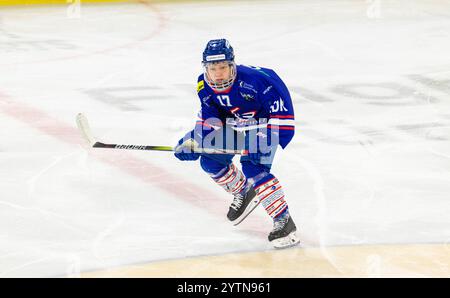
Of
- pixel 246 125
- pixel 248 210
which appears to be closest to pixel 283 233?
pixel 248 210

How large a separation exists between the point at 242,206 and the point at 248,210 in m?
0.05

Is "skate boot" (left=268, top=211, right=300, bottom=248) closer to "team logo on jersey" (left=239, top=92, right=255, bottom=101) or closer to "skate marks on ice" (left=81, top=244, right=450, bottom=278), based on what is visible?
"skate marks on ice" (left=81, top=244, right=450, bottom=278)

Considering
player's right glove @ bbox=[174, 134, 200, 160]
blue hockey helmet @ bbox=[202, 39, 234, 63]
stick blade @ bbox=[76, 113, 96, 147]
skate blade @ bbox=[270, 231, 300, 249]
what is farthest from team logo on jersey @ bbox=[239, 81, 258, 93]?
stick blade @ bbox=[76, 113, 96, 147]

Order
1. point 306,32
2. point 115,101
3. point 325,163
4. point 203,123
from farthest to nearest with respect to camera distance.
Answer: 1. point 306,32
2. point 115,101
3. point 325,163
4. point 203,123

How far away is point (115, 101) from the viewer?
28.1 ft

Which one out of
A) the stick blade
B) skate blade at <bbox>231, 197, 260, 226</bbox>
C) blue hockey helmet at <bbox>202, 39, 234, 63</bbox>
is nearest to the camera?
blue hockey helmet at <bbox>202, 39, 234, 63</bbox>

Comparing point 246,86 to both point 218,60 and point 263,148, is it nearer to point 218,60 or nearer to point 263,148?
point 218,60

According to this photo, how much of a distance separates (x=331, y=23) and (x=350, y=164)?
16.1ft

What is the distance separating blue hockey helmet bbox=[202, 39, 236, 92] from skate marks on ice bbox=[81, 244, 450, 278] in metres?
0.89

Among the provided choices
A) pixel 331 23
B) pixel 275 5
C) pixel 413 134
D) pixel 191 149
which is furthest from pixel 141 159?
pixel 275 5

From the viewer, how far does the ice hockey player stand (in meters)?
5.35

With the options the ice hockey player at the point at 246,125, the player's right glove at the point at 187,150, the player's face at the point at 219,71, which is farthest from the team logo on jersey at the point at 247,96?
the player's right glove at the point at 187,150

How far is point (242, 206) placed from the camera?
589 cm

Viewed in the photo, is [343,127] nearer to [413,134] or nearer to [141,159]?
[413,134]
